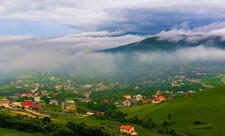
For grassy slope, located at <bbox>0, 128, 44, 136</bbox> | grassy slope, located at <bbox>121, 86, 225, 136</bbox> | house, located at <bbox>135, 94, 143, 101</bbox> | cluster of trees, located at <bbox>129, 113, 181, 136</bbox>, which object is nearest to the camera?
grassy slope, located at <bbox>0, 128, 44, 136</bbox>

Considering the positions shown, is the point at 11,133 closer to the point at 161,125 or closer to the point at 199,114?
the point at 161,125

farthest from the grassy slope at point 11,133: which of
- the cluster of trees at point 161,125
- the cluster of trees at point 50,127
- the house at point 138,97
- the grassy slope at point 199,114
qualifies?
the house at point 138,97

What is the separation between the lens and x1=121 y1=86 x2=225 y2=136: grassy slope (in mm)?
70294

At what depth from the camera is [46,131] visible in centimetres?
4609

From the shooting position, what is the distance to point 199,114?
278ft

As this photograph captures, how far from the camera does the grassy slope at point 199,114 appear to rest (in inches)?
2767

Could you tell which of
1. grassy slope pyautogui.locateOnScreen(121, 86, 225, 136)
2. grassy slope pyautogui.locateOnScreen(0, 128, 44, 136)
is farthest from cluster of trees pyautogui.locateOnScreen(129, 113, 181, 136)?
grassy slope pyautogui.locateOnScreen(0, 128, 44, 136)

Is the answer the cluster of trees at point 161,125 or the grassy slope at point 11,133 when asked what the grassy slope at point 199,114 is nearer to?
the cluster of trees at point 161,125

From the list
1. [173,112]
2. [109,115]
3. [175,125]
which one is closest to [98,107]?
[109,115]

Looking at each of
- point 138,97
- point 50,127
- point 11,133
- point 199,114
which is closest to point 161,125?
point 199,114

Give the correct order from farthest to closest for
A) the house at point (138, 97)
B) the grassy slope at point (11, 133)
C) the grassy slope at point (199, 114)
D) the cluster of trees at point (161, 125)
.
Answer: the house at point (138, 97) → the grassy slope at point (199, 114) → the cluster of trees at point (161, 125) → the grassy slope at point (11, 133)

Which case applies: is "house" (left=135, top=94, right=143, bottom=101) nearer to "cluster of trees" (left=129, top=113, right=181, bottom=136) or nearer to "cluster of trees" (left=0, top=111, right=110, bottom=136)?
"cluster of trees" (left=129, top=113, right=181, bottom=136)

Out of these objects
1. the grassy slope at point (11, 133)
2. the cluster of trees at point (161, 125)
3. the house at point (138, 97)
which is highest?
the grassy slope at point (11, 133)

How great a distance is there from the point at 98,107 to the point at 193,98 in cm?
5256
